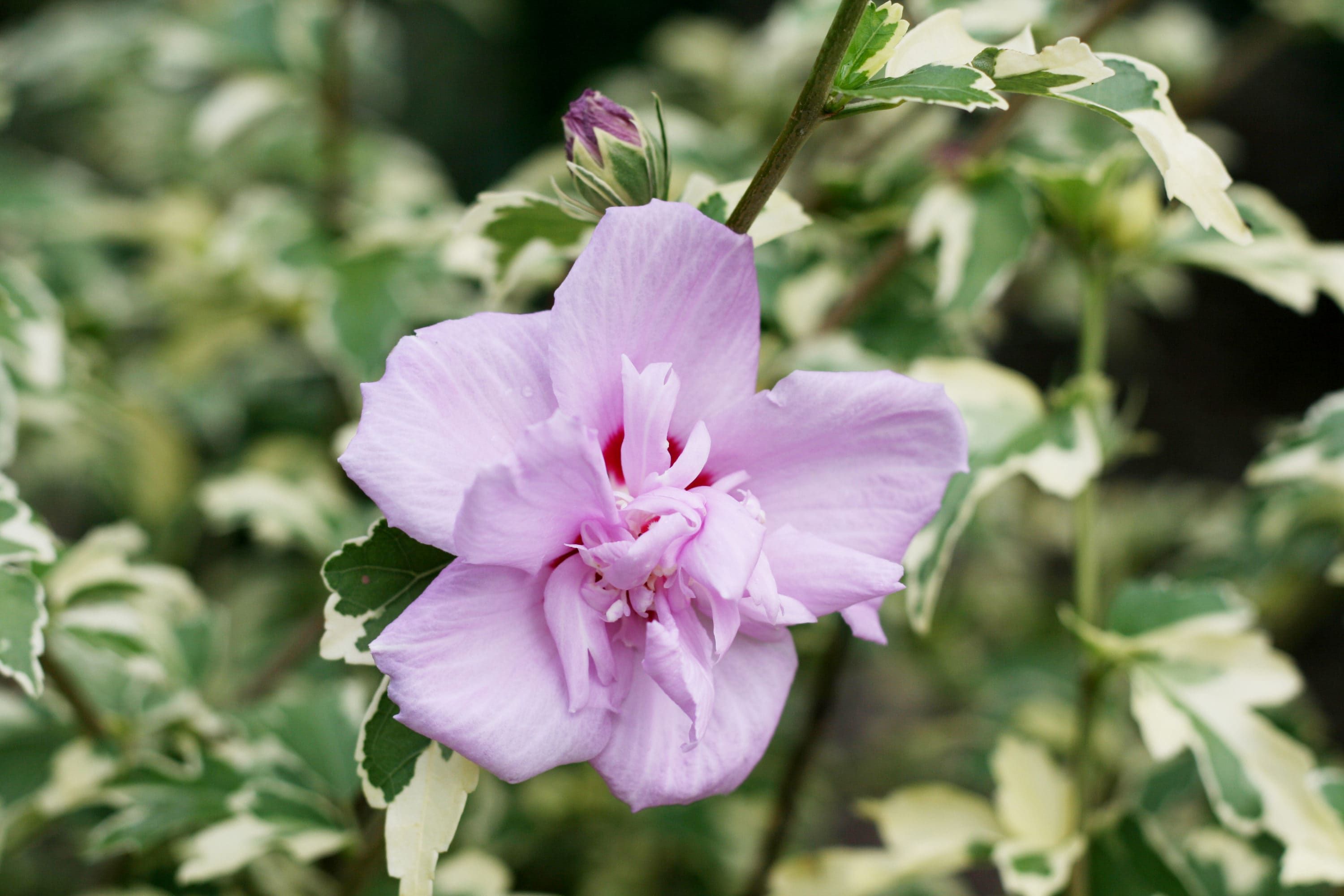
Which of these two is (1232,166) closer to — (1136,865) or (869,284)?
(869,284)

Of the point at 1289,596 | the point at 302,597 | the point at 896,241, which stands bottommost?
the point at 302,597

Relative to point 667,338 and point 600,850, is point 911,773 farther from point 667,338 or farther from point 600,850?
point 667,338

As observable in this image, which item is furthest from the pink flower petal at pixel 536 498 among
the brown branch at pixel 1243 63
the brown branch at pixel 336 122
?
the brown branch at pixel 1243 63

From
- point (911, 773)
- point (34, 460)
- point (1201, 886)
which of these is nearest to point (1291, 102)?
point (911, 773)

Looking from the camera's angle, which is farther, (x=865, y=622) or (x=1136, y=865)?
(x=1136, y=865)

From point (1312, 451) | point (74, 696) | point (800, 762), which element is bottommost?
point (800, 762)

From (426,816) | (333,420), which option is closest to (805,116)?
(426,816)
